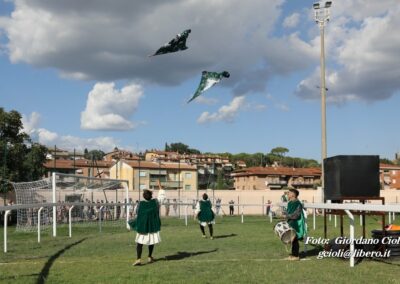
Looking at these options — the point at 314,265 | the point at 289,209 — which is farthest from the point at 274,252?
the point at 314,265

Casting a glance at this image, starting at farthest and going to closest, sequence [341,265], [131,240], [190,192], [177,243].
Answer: [190,192]
[131,240]
[177,243]
[341,265]

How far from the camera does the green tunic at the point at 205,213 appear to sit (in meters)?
19.8

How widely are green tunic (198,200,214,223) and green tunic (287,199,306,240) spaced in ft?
24.0

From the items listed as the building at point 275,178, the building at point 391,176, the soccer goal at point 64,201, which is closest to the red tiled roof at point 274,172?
the building at point 275,178

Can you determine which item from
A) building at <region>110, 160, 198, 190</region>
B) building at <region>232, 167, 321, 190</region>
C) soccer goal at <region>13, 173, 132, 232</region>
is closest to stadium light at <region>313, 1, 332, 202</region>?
soccer goal at <region>13, 173, 132, 232</region>

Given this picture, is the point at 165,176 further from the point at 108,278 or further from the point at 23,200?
the point at 108,278

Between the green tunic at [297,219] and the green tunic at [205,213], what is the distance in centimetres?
732

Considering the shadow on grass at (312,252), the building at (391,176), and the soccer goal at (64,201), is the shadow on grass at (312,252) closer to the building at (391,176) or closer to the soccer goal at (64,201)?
the soccer goal at (64,201)

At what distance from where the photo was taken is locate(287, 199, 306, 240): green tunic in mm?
12469

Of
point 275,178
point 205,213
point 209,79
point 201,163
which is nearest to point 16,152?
A: point 205,213

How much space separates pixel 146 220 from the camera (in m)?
12.4

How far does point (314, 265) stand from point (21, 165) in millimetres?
34035

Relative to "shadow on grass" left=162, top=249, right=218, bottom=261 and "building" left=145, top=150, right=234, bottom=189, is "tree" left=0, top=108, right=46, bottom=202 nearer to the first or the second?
"shadow on grass" left=162, top=249, right=218, bottom=261

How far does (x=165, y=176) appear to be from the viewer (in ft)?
320
